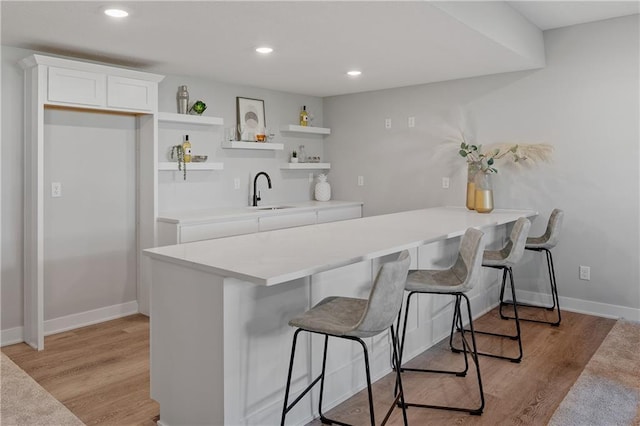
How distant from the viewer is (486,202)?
4.14m

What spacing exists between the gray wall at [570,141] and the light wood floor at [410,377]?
58 cm

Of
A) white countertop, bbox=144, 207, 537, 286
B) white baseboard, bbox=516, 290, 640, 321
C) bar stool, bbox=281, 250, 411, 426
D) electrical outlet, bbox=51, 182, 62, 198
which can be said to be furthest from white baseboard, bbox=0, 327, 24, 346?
white baseboard, bbox=516, 290, 640, 321

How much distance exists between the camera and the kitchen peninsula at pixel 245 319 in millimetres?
1996

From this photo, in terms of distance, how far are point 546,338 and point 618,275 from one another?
1011 millimetres

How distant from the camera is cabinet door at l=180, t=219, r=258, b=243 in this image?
12.8 ft

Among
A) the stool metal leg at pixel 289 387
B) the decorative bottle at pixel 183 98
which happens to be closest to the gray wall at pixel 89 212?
the decorative bottle at pixel 183 98

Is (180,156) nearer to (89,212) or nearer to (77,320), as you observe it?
(89,212)

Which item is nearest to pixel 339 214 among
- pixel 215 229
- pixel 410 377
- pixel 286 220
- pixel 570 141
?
pixel 286 220

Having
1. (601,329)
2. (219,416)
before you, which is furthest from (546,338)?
(219,416)

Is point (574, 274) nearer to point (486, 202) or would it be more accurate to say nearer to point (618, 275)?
point (618, 275)

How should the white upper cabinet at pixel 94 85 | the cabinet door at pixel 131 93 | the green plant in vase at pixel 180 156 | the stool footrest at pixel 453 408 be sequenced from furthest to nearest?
1. the green plant in vase at pixel 180 156
2. the cabinet door at pixel 131 93
3. the white upper cabinet at pixel 94 85
4. the stool footrest at pixel 453 408

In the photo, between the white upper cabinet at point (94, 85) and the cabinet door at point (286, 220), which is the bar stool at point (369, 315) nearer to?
the cabinet door at point (286, 220)

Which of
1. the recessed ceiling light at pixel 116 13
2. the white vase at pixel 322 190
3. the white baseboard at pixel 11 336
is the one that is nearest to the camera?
the recessed ceiling light at pixel 116 13

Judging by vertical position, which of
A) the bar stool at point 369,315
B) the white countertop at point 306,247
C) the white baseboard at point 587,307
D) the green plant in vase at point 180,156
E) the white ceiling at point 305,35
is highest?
the white ceiling at point 305,35
